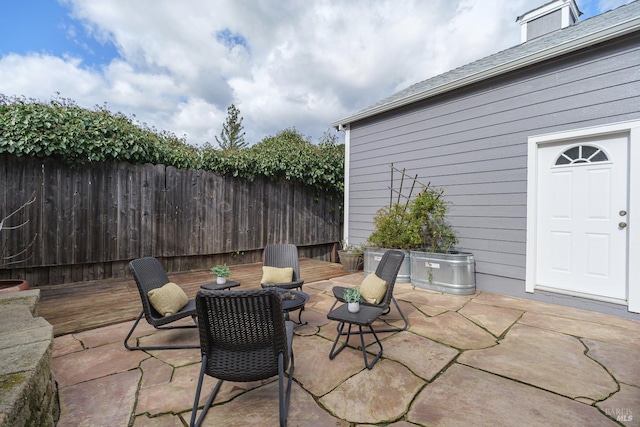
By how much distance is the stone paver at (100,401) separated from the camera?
1556 mm

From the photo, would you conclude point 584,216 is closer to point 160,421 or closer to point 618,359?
point 618,359

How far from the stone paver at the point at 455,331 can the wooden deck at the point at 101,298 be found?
239cm

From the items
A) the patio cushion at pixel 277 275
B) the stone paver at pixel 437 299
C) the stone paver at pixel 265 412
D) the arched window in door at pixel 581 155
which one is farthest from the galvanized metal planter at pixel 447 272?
the stone paver at pixel 265 412

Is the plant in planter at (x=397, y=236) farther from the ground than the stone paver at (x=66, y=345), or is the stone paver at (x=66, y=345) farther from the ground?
the plant in planter at (x=397, y=236)

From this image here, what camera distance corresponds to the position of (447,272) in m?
4.14

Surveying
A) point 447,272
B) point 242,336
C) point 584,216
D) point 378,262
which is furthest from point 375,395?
point 584,216

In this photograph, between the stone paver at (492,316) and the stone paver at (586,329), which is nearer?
the stone paver at (586,329)

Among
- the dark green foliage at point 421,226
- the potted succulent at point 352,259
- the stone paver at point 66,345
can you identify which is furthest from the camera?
the potted succulent at point 352,259

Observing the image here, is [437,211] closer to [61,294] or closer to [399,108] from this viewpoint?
[399,108]

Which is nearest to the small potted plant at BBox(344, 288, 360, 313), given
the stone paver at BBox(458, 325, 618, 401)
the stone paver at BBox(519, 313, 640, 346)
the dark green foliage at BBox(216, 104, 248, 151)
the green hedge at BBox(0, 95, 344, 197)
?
the stone paver at BBox(458, 325, 618, 401)

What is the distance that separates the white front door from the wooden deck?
10.7 feet

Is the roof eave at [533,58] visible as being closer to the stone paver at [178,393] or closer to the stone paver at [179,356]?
the stone paver at [178,393]

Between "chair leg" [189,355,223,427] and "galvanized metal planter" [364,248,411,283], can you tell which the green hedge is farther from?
"chair leg" [189,355,223,427]

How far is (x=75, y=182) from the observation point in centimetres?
441
